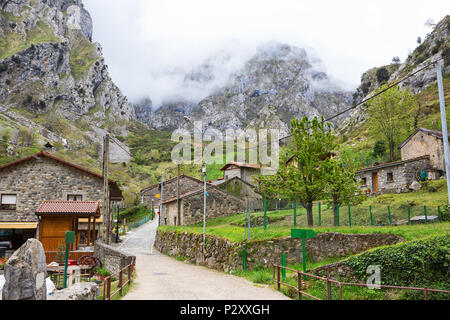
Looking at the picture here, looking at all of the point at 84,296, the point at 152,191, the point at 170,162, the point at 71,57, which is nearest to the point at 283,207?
the point at 84,296

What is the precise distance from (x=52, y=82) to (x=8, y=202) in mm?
118551

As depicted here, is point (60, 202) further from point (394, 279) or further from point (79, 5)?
point (79, 5)

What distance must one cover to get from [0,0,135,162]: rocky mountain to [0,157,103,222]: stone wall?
231 feet

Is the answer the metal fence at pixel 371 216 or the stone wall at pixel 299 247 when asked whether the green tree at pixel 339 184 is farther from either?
the stone wall at pixel 299 247

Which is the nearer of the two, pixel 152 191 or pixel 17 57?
pixel 152 191

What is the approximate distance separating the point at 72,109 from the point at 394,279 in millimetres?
142496

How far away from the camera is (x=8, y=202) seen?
26.6m

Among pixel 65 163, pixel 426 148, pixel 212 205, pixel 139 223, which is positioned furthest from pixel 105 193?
pixel 139 223

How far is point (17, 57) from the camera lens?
392 feet

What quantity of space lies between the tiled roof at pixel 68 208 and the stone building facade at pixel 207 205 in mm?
10615

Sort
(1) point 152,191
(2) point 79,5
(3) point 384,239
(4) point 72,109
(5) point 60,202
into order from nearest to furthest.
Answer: (3) point 384,239 < (5) point 60,202 < (1) point 152,191 < (4) point 72,109 < (2) point 79,5

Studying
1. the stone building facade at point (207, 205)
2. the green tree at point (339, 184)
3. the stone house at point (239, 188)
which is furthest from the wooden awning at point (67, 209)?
the stone house at point (239, 188)

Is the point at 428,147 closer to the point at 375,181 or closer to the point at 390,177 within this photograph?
the point at 390,177

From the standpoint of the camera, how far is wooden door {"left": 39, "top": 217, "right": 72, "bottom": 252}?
21766 millimetres
